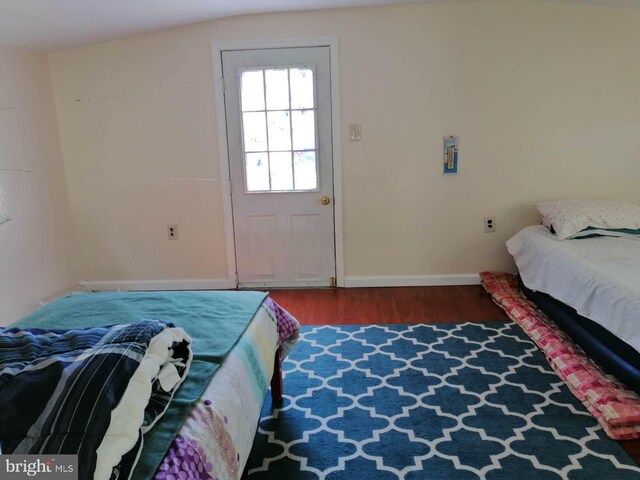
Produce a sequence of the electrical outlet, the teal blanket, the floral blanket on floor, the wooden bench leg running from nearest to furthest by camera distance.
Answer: the teal blanket, the floral blanket on floor, the wooden bench leg, the electrical outlet

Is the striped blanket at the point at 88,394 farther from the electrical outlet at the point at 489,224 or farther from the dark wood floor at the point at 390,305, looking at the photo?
the electrical outlet at the point at 489,224

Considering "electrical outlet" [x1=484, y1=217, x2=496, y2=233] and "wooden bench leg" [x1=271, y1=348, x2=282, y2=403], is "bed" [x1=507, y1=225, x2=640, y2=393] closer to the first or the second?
"electrical outlet" [x1=484, y1=217, x2=496, y2=233]

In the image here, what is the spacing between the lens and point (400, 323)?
10.9 feet

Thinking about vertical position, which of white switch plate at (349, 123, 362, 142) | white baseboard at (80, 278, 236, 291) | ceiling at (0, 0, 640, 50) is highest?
ceiling at (0, 0, 640, 50)

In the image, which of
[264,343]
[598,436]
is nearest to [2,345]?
[264,343]

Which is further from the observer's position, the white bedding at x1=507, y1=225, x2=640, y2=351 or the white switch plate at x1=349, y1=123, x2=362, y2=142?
the white switch plate at x1=349, y1=123, x2=362, y2=142

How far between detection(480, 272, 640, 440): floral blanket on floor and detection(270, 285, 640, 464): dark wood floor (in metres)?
0.16

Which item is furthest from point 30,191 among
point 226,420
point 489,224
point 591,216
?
point 591,216

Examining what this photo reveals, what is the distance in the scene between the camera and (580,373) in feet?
8.05

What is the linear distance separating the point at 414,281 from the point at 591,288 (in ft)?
5.25

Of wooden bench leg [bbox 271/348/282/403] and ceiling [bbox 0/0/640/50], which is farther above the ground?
ceiling [bbox 0/0/640/50]

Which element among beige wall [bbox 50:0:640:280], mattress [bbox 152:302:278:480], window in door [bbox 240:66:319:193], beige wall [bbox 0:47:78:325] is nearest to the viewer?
mattress [bbox 152:302:278:480]

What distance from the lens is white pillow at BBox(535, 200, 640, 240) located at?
132 inches

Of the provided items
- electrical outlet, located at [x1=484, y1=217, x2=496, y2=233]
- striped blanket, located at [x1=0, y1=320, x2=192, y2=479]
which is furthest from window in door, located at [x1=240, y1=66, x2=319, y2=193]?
striped blanket, located at [x1=0, y1=320, x2=192, y2=479]
